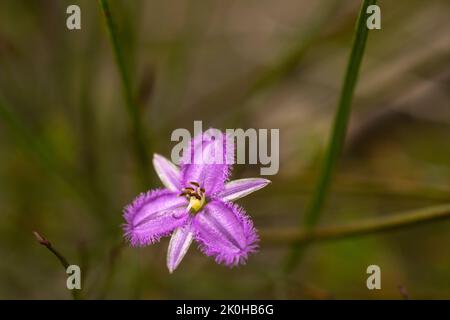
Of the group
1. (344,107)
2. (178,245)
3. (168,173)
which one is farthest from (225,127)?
(178,245)

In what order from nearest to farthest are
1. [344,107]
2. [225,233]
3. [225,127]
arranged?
[225,233]
[344,107]
[225,127]

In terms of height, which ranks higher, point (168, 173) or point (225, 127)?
point (225, 127)

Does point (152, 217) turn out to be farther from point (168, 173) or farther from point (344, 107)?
point (344, 107)

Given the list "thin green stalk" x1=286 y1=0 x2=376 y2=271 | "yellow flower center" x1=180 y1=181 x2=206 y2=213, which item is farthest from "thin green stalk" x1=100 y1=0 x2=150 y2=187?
"thin green stalk" x1=286 y1=0 x2=376 y2=271

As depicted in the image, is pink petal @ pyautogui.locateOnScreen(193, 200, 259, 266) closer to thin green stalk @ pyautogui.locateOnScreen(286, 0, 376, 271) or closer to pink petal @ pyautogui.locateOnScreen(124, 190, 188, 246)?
pink petal @ pyautogui.locateOnScreen(124, 190, 188, 246)

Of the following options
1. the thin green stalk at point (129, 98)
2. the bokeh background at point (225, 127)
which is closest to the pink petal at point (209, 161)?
the thin green stalk at point (129, 98)

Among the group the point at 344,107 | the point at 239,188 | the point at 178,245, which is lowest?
the point at 178,245
